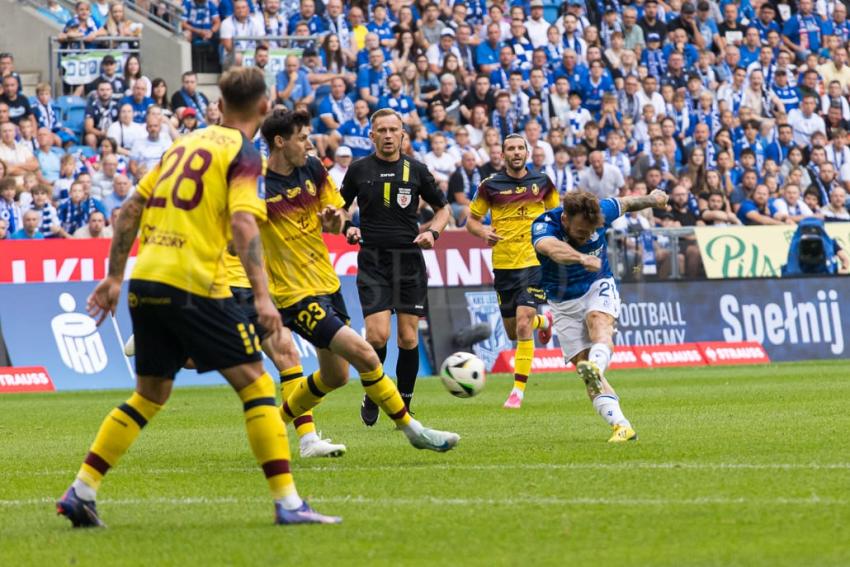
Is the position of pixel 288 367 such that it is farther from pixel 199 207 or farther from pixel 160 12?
pixel 160 12

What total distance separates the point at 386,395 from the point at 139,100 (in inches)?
612

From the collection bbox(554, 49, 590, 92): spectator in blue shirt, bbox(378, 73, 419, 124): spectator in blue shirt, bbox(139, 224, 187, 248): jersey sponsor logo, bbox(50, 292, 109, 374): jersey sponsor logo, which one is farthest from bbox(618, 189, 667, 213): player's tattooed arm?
bbox(554, 49, 590, 92): spectator in blue shirt

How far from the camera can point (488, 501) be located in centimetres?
855

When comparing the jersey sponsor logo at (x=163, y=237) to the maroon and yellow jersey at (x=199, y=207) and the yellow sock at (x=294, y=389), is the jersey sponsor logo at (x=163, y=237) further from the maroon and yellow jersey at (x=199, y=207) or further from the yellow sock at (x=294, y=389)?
the yellow sock at (x=294, y=389)

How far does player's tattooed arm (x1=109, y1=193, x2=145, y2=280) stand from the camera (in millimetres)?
8094

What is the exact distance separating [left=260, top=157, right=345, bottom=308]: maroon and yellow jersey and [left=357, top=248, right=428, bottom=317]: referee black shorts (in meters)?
2.48

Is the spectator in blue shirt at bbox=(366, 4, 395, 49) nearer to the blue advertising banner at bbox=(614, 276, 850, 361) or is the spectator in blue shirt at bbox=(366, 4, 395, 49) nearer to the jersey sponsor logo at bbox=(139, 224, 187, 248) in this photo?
the blue advertising banner at bbox=(614, 276, 850, 361)

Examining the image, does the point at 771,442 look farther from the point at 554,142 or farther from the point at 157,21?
the point at 157,21

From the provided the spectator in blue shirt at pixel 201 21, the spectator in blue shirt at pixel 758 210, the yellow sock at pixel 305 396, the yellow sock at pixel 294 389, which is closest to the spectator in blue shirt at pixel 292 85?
the spectator in blue shirt at pixel 201 21

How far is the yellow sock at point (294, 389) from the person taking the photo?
11.7m

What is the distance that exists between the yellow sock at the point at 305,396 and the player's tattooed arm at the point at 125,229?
3429mm

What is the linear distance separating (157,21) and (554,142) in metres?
7.34

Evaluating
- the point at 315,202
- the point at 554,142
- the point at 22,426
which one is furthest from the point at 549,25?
the point at 315,202

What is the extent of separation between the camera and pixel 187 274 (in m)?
7.86
